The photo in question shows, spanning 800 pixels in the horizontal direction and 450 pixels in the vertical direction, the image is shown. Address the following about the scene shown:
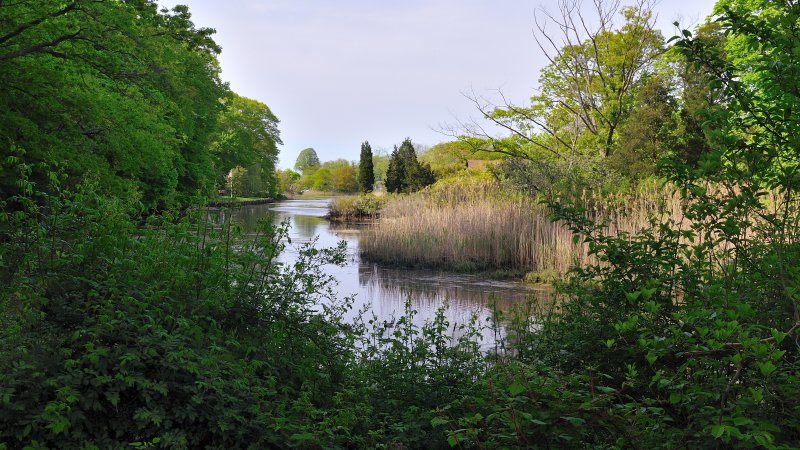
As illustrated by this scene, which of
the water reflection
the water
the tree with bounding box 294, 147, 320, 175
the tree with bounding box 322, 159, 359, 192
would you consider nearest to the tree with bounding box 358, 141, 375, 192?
the tree with bounding box 322, 159, 359, 192

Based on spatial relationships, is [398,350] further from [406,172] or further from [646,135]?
[406,172]

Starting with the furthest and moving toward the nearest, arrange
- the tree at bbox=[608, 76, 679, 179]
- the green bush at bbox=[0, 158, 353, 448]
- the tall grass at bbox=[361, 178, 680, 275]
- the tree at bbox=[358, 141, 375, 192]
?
the tree at bbox=[358, 141, 375, 192], the tree at bbox=[608, 76, 679, 179], the tall grass at bbox=[361, 178, 680, 275], the green bush at bbox=[0, 158, 353, 448]

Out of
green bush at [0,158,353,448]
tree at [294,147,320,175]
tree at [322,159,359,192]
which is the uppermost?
tree at [294,147,320,175]

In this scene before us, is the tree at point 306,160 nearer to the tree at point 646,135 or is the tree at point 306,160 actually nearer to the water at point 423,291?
the tree at point 646,135

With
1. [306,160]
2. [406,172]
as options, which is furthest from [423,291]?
[306,160]

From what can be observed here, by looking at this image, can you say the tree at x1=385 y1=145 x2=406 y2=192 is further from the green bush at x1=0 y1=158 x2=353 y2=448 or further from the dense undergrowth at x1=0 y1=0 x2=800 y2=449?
the dense undergrowth at x1=0 y1=0 x2=800 y2=449

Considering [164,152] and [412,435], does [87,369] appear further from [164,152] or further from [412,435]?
[164,152]

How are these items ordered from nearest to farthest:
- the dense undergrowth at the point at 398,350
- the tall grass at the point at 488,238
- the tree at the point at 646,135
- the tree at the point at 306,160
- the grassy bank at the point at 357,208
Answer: the dense undergrowth at the point at 398,350 → the tall grass at the point at 488,238 → the tree at the point at 646,135 → the grassy bank at the point at 357,208 → the tree at the point at 306,160

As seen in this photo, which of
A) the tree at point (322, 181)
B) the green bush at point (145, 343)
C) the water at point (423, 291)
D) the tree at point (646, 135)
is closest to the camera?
the green bush at point (145, 343)

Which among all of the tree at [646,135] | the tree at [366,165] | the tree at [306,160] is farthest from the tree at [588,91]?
the tree at [306,160]

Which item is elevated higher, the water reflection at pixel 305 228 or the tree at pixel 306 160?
the tree at pixel 306 160

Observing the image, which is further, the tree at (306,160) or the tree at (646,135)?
the tree at (306,160)

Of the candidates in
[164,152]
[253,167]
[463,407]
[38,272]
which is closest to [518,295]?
[463,407]

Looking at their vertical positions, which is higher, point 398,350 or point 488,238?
point 488,238
